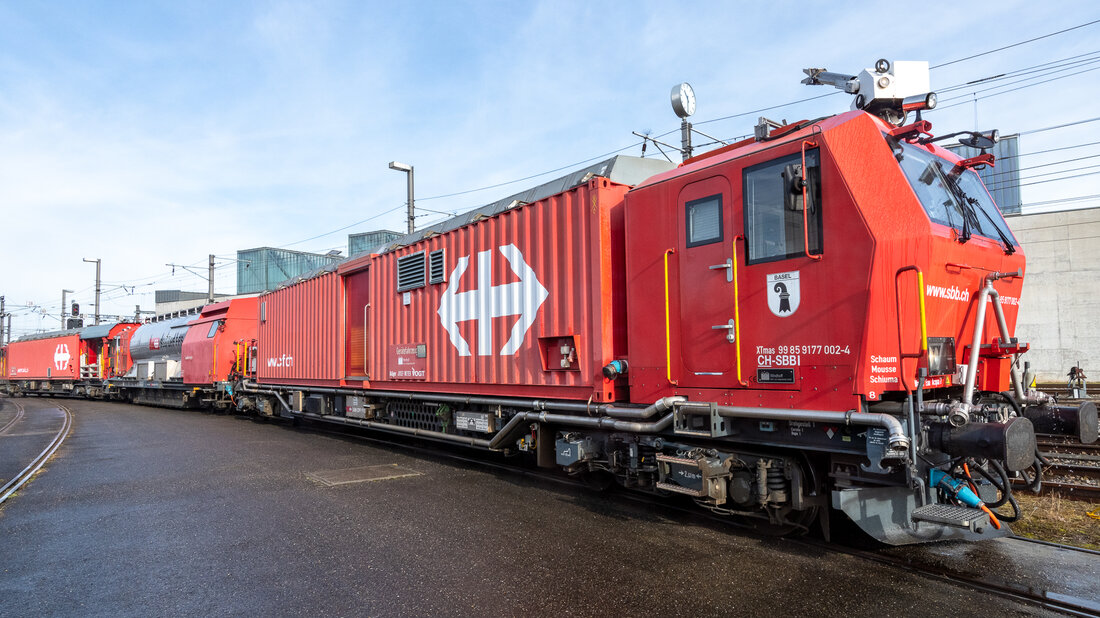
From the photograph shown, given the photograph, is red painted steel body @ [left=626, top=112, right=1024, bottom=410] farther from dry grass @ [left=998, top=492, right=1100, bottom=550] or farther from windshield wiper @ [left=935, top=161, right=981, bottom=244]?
dry grass @ [left=998, top=492, right=1100, bottom=550]

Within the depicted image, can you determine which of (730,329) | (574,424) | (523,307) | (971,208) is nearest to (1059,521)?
(971,208)

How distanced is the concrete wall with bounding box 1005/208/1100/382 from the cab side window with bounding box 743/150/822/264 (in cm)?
3042

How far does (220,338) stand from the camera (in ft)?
58.9

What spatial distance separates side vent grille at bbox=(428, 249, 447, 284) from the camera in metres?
8.99

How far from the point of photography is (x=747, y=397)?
504 centimetres

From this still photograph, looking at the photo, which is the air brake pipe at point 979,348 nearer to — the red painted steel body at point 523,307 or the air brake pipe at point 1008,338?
the air brake pipe at point 1008,338

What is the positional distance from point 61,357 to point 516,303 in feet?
112

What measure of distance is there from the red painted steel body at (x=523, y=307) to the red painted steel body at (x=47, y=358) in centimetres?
2901

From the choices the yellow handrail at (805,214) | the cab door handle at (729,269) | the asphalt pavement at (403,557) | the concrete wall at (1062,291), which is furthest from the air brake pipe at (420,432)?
the concrete wall at (1062,291)

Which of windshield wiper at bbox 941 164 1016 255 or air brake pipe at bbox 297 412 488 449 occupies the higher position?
windshield wiper at bbox 941 164 1016 255

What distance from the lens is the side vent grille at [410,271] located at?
9.49 m

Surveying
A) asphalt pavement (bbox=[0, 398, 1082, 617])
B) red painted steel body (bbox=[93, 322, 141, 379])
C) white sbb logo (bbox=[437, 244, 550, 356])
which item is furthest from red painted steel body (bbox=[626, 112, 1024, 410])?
red painted steel body (bbox=[93, 322, 141, 379])

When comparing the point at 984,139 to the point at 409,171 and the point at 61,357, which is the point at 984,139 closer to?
the point at 409,171

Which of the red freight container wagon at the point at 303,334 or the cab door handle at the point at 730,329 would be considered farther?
the red freight container wagon at the point at 303,334
